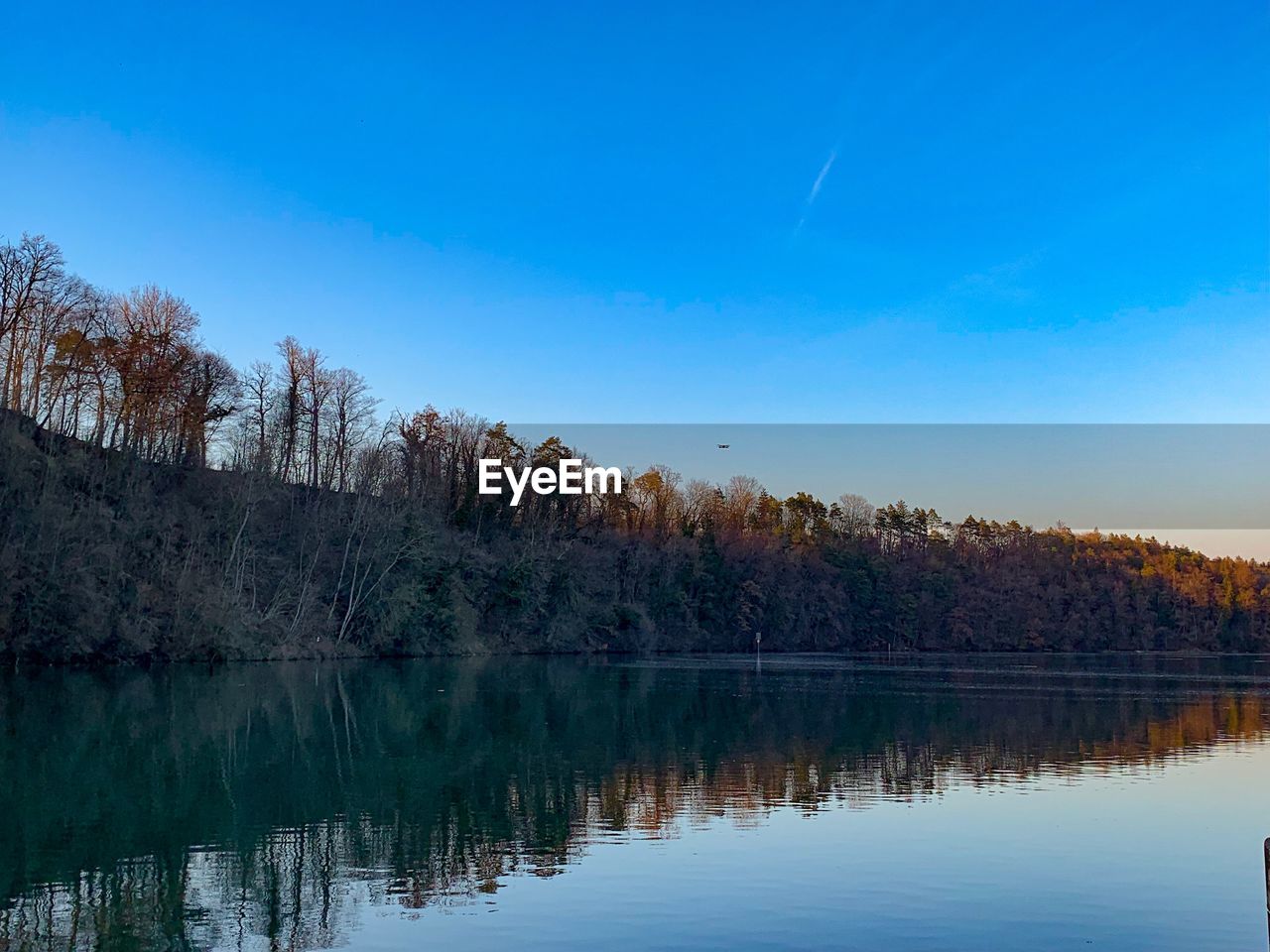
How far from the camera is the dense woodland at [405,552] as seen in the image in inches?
2409

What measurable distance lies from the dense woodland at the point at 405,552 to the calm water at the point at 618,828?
22383 millimetres

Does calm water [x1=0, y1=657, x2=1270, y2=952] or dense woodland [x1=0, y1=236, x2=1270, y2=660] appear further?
dense woodland [x1=0, y1=236, x2=1270, y2=660]

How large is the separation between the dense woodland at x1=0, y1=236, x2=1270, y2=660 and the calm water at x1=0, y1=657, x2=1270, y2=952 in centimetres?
2238

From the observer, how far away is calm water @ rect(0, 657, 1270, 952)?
43.1 feet

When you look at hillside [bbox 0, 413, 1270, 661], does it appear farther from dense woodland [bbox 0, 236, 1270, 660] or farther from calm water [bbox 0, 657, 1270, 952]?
calm water [bbox 0, 657, 1270, 952]

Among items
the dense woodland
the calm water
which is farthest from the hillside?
the calm water

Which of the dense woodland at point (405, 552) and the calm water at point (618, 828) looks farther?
the dense woodland at point (405, 552)

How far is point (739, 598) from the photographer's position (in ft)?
401

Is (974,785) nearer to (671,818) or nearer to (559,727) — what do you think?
(671,818)

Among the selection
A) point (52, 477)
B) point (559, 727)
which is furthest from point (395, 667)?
point (559, 727)

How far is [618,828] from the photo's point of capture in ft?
61.8

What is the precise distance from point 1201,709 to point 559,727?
2794cm

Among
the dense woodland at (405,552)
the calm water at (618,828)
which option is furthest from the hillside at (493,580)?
the calm water at (618,828)

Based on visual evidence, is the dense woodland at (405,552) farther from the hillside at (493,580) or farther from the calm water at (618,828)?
the calm water at (618,828)
